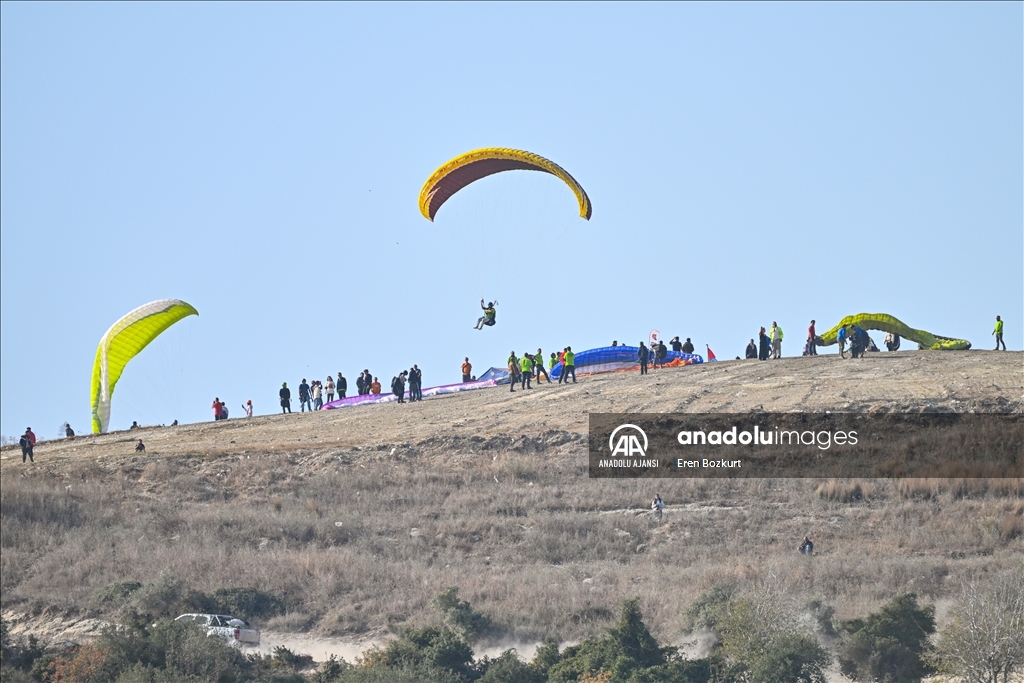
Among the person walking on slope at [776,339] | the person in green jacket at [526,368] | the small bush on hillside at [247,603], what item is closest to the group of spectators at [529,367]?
the person in green jacket at [526,368]

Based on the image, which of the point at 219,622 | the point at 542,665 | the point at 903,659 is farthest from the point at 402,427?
the point at 903,659

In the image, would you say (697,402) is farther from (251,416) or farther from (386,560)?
(251,416)

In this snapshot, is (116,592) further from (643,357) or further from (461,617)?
(643,357)

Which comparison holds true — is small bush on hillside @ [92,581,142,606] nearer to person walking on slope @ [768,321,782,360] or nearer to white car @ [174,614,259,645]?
white car @ [174,614,259,645]

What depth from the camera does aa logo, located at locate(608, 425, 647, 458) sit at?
132 feet

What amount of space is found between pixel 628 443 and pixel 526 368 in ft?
29.9

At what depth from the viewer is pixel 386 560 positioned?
33.1m

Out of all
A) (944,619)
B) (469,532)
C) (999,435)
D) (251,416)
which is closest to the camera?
(944,619)

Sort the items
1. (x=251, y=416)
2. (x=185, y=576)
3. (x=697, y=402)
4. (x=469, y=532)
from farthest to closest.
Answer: (x=251, y=416) → (x=697, y=402) → (x=469, y=532) → (x=185, y=576)

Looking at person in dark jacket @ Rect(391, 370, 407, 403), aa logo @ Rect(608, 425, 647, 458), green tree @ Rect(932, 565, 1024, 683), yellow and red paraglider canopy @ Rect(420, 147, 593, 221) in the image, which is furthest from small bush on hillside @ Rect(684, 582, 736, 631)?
person in dark jacket @ Rect(391, 370, 407, 403)

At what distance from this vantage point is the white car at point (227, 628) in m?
28.2

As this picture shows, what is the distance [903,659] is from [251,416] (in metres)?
33.0

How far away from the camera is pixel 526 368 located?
49.5 metres

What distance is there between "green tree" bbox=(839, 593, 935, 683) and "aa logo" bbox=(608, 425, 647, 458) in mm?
14584
